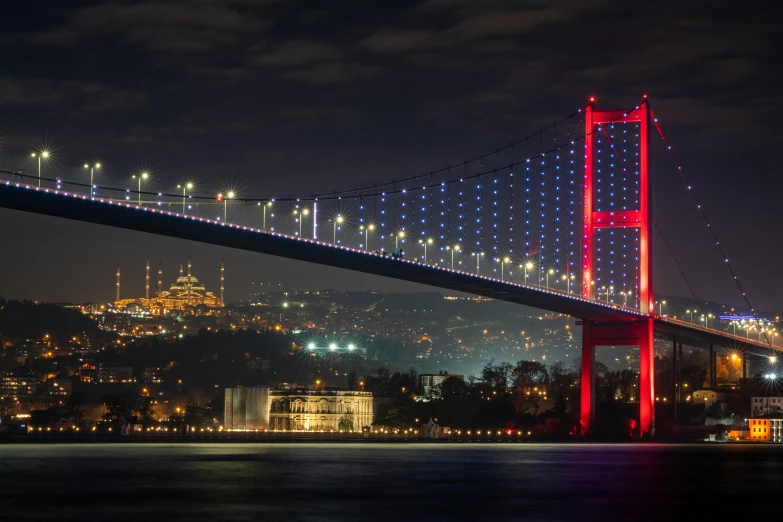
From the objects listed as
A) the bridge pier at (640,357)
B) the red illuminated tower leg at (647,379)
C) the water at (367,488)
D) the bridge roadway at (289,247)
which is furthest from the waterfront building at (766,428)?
the water at (367,488)

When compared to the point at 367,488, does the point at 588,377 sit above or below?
above

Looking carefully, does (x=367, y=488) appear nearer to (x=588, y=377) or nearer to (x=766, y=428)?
(x=588, y=377)

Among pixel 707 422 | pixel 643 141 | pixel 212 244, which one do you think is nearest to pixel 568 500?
pixel 212 244

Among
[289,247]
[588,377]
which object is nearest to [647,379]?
[588,377]

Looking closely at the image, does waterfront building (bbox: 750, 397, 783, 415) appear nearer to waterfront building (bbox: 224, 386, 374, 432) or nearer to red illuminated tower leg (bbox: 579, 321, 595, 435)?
waterfront building (bbox: 224, 386, 374, 432)

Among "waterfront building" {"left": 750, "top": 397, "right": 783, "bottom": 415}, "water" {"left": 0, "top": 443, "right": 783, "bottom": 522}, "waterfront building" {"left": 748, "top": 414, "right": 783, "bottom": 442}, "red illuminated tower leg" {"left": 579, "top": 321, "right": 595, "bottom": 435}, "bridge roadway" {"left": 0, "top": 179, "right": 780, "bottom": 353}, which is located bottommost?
"waterfront building" {"left": 748, "top": 414, "right": 783, "bottom": 442}

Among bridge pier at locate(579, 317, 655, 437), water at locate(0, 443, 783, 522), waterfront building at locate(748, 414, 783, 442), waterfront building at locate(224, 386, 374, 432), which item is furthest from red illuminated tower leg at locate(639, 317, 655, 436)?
waterfront building at locate(224, 386, 374, 432)
